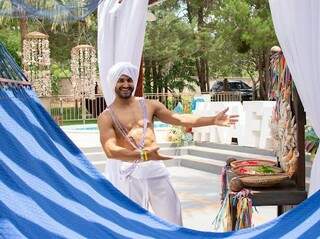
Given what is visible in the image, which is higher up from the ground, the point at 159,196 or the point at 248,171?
the point at 248,171

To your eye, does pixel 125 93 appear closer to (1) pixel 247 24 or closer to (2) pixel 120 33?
(2) pixel 120 33

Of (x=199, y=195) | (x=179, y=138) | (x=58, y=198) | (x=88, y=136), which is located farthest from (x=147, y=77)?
(x=58, y=198)

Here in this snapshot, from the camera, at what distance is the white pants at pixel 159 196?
3.56 metres

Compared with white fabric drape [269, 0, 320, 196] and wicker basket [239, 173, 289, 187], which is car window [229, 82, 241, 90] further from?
white fabric drape [269, 0, 320, 196]

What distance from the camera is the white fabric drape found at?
3055 mm

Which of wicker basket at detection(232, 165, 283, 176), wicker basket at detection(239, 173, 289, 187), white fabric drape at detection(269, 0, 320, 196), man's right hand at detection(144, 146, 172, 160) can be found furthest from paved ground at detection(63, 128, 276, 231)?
white fabric drape at detection(269, 0, 320, 196)

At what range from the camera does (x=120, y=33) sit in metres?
4.62

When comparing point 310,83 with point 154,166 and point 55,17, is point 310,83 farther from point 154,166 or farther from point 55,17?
point 55,17

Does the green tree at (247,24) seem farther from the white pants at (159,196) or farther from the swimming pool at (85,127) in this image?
the white pants at (159,196)

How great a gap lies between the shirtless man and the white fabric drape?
60 centimetres

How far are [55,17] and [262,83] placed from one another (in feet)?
46.3

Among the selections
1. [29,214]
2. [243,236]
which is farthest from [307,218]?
[29,214]

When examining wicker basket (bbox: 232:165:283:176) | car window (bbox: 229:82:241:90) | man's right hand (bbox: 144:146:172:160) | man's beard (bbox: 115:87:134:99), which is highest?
car window (bbox: 229:82:241:90)

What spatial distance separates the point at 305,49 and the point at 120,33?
6.24 ft
